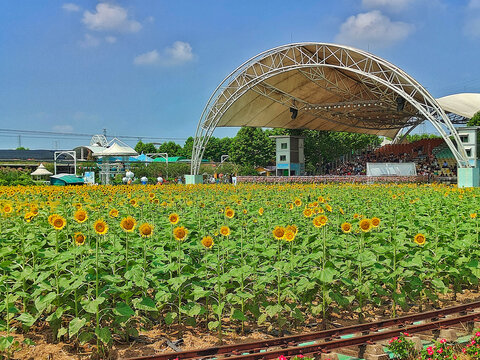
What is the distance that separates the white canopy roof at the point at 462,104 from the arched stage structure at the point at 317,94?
2.40 metres

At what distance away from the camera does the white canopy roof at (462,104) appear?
125 ft

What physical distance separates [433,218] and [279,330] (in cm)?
480

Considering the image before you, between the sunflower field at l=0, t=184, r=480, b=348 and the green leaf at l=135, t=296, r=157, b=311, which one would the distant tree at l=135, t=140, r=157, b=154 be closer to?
the sunflower field at l=0, t=184, r=480, b=348

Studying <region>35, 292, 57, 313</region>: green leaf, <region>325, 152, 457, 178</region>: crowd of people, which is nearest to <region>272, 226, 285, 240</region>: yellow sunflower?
<region>35, 292, 57, 313</region>: green leaf

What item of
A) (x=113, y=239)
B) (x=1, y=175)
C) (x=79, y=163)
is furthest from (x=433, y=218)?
(x=79, y=163)

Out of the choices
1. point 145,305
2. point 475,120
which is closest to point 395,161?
point 475,120

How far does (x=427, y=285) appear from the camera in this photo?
6.89m

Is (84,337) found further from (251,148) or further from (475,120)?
(251,148)

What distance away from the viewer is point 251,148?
6775 cm

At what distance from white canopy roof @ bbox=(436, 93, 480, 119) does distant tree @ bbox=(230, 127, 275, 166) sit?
100 feet

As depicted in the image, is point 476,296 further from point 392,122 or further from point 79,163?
point 79,163

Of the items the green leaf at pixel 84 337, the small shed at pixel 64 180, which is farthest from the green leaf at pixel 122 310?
the small shed at pixel 64 180

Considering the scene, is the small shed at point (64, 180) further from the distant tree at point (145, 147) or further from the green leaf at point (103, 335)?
the distant tree at point (145, 147)

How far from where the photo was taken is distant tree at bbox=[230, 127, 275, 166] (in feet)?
222
